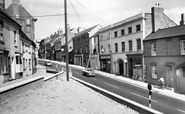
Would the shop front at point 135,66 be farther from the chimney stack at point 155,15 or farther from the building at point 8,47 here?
the building at point 8,47

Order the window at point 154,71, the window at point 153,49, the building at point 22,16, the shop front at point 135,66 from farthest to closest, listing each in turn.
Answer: the building at point 22,16, the shop front at point 135,66, the window at point 153,49, the window at point 154,71

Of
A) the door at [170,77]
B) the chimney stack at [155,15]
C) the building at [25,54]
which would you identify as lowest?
the door at [170,77]

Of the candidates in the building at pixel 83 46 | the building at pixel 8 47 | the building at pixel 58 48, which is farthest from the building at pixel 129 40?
the building at pixel 58 48

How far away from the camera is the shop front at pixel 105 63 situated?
1437 inches

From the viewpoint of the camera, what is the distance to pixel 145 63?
80.5ft

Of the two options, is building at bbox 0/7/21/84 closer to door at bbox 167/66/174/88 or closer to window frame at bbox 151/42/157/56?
window frame at bbox 151/42/157/56

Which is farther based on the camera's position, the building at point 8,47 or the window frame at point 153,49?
the window frame at point 153,49

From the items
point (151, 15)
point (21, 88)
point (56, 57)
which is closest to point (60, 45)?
point (56, 57)

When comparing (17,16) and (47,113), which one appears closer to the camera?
(47,113)

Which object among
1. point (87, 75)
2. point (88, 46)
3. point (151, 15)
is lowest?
point (87, 75)

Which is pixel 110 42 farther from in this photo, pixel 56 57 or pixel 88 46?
pixel 56 57

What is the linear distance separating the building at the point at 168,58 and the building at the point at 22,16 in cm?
2288

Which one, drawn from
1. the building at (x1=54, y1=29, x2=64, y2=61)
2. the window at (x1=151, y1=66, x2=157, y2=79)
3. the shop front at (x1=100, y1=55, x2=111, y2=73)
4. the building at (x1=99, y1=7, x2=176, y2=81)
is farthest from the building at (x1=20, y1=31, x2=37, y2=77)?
the building at (x1=54, y1=29, x2=64, y2=61)

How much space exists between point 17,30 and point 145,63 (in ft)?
61.2
